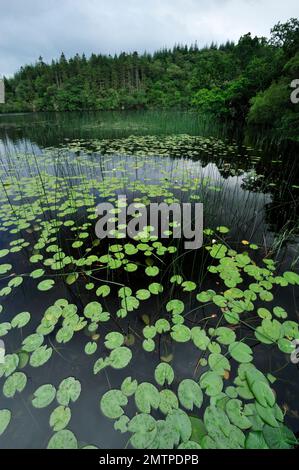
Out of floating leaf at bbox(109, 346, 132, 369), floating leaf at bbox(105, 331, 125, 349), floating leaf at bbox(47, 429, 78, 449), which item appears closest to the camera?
floating leaf at bbox(47, 429, 78, 449)

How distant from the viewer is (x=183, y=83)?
40.2 m

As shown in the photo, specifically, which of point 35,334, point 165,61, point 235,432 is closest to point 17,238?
point 35,334

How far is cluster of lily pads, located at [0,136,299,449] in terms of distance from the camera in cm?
108

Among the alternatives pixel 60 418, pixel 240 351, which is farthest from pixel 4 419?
pixel 240 351

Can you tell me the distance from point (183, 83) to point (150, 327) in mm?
49448

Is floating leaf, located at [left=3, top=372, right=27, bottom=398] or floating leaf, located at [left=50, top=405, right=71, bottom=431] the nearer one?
floating leaf, located at [left=50, top=405, right=71, bottom=431]

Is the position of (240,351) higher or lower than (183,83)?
lower

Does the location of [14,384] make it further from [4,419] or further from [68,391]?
[68,391]

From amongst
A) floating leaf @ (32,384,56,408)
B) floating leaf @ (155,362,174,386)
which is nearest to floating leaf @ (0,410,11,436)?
floating leaf @ (32,384,56,408)

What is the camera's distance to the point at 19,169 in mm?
5133

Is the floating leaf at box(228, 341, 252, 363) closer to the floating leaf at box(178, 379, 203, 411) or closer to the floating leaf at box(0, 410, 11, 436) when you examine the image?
the floating leaf at box(178, 379, 203, 411)

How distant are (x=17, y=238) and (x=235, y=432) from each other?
280 centimetres

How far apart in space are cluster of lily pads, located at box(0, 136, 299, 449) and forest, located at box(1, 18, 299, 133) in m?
8.70

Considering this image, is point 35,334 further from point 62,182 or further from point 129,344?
point 62,182
